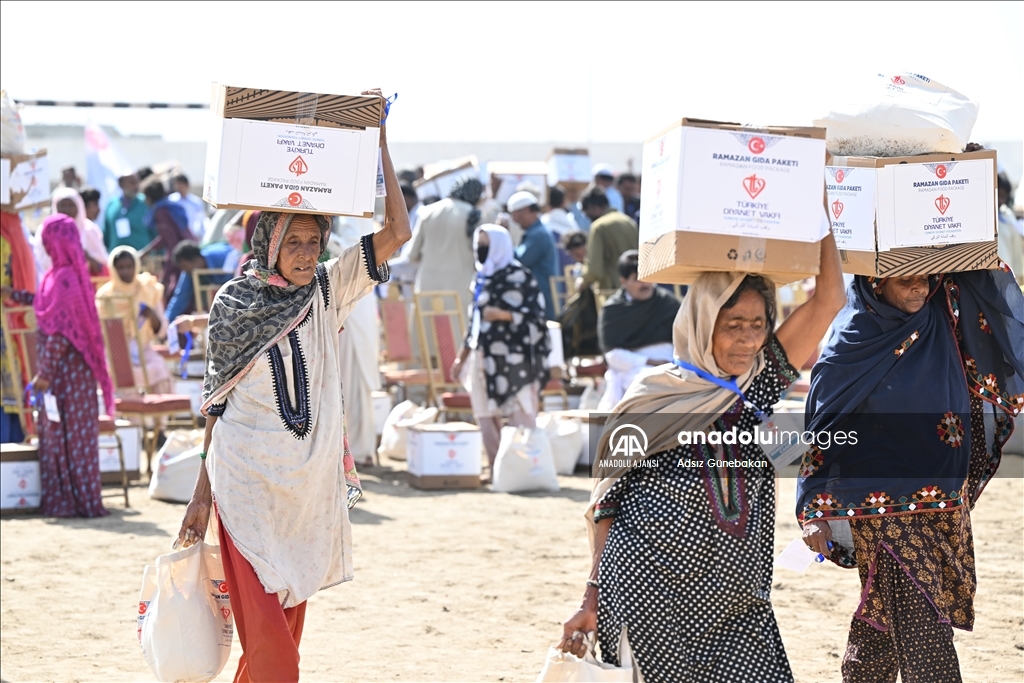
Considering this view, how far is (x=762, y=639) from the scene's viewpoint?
316cm

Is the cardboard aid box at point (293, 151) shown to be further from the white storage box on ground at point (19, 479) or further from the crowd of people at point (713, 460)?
the white storage box on ground at point (19, 479)

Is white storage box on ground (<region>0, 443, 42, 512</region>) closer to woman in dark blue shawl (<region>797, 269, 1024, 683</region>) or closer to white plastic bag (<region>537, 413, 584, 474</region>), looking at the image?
white plastic bag (<region>537, 413, 584, 474</region>)

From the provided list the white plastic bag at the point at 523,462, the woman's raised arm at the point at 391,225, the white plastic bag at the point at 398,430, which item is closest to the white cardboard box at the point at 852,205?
the woman's raised arm at the point at 391,225

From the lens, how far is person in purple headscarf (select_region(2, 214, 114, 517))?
25.3ft

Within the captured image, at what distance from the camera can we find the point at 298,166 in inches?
144

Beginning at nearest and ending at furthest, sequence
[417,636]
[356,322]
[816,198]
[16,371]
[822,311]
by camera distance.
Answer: [816,198] → [822,311] → [417,636] → [16,371] → [356,322]

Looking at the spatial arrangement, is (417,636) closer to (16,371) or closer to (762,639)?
(762,639)

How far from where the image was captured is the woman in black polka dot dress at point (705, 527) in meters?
3.15

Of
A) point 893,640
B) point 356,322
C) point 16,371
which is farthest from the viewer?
point 356,322

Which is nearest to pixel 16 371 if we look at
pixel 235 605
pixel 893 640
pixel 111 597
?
pixel 111 597

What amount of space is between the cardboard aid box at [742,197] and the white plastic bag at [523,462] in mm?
6048

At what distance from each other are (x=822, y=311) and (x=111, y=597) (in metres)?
4.35

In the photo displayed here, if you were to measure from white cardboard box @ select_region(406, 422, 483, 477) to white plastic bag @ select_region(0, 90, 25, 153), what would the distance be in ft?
10.9

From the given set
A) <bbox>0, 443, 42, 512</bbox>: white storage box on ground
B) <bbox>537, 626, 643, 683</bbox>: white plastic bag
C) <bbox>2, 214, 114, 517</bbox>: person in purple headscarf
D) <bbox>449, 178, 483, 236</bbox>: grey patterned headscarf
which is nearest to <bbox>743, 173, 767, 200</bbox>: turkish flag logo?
<bbox>537, 626, 643, 683</bbox>: white plastic bag
